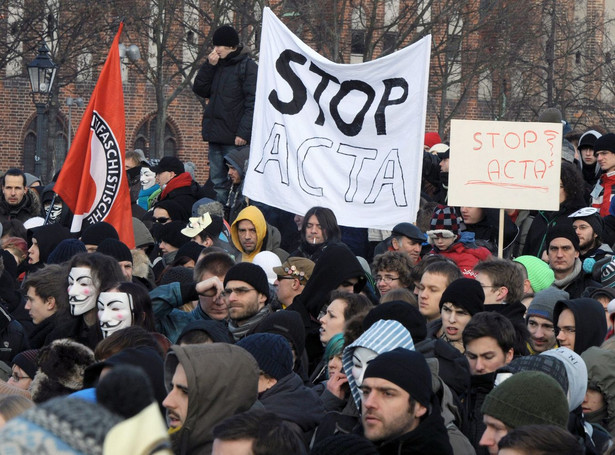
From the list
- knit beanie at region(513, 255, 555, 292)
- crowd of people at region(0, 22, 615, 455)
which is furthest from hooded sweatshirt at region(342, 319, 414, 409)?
knit beanie at region(513, 255, 555, 292)

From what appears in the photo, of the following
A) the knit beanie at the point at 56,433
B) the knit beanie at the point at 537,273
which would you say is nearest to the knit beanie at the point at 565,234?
the knit beanie at the point at 537,273

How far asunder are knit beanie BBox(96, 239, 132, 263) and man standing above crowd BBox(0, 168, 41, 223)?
14.2 feet

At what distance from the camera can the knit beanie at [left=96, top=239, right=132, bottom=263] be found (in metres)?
8.55

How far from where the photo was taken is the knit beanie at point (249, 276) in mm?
7383

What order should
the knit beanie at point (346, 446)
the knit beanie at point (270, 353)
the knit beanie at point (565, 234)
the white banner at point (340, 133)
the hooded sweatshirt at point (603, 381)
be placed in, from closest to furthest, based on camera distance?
the knit beanie at point (346, 446) → the knit beanie at point (270, 353) → the hooded sweatshirt at point (603, 381) → the knit beanie at point (565, 234) → the white banner at point (340, 133)

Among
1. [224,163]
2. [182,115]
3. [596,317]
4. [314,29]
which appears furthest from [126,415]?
[182,115]

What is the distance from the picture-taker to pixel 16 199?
12883 millimetres

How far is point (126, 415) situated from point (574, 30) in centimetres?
3299

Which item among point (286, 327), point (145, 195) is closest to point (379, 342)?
point (286, 327)

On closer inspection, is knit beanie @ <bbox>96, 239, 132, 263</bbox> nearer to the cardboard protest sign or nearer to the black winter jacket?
the cardboard protest sign

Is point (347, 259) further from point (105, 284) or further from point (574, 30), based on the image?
point (574, 30)

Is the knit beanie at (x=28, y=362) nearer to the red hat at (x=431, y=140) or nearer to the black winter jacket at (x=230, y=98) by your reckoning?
the black winter jacket at (x=230, y=98)

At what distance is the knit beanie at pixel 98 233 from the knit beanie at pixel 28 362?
9.78 feet

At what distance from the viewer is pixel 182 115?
42781 millimetres
